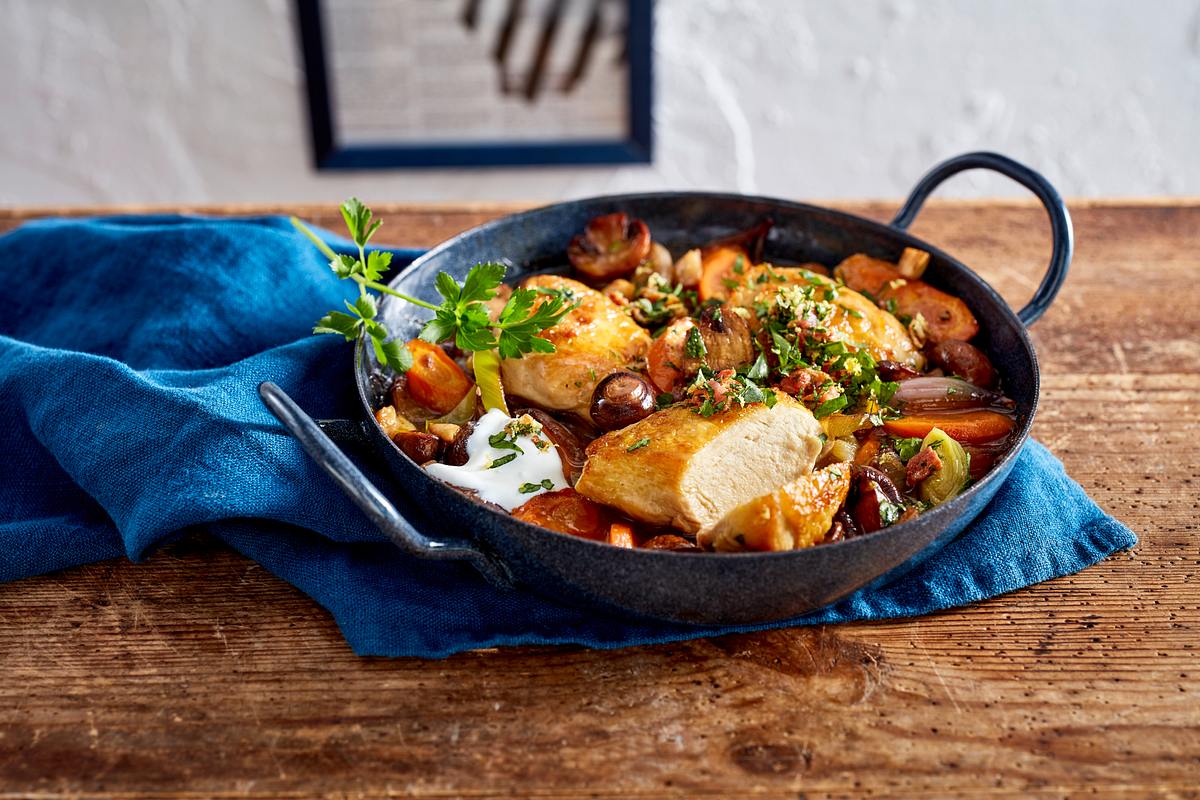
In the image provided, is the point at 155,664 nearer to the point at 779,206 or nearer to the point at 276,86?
the point at 779,206

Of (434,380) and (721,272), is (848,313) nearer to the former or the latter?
(721,272)

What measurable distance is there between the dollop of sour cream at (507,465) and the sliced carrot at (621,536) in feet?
0.62

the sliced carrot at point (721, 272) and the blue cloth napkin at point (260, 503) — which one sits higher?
the sliced carrot at point (721, 272)

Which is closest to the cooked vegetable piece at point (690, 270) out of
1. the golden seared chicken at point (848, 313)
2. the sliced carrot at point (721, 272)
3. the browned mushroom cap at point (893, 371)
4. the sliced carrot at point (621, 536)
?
the sliced carrot at point (721, 272)

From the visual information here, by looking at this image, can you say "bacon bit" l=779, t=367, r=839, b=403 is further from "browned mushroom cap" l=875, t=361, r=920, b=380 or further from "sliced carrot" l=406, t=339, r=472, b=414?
"sliced carrot" l=406, t=339, r=472, b=414

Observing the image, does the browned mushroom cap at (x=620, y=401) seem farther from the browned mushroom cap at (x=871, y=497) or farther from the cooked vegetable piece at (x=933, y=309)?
the cooked vegetable piece at (x=933, y=309)

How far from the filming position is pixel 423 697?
79.2 inches

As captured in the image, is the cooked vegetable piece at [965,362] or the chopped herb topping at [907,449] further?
the cooked vegetable piece at [965,362]

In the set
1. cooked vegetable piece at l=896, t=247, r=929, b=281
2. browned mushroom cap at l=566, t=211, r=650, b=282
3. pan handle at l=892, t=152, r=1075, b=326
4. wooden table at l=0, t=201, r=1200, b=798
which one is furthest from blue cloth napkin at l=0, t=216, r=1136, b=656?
browned mushroom cap at l=566, t=211, r=650, b=282

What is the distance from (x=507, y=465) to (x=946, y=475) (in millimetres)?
864

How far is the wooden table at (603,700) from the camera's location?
6.09 ft

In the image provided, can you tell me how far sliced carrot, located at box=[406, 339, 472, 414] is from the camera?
2436 mm

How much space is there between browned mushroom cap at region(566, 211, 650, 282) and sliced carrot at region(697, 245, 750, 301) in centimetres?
17

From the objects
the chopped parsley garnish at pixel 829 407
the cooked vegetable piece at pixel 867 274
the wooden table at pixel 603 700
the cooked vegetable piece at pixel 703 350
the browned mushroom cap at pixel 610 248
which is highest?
the browned mushroom cap at pixel 610 248
